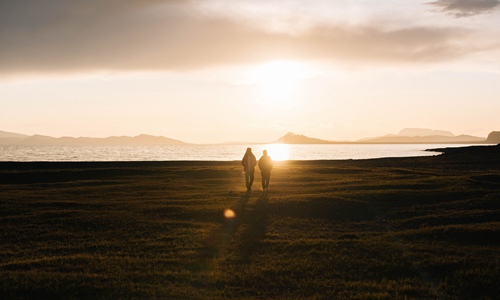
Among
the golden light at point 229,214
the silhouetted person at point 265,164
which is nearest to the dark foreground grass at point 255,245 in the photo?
the golden light at point 229,214

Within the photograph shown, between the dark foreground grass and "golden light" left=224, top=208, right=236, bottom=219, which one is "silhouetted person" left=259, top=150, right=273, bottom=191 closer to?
the dark foreground grass

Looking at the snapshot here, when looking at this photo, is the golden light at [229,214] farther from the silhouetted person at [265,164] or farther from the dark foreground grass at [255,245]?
the silhouetted person at [265,164]

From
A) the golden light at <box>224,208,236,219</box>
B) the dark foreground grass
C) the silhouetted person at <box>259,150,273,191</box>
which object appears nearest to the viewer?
the dark foreground grass

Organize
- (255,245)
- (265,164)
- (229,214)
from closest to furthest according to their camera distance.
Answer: (255,245)
(229,214)
(265,164)

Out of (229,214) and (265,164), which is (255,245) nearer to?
(229,214)

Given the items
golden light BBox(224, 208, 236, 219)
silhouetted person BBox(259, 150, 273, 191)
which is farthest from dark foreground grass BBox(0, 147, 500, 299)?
silhouetted person BBox(259, 150, 273, 191)

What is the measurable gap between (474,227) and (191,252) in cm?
1383

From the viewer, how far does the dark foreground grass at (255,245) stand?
1353 centimetres

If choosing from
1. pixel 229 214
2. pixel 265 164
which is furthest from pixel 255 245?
pixel 265 164

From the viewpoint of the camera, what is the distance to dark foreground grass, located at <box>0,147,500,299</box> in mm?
13531

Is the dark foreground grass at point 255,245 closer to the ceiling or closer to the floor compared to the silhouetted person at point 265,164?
closer to the floor

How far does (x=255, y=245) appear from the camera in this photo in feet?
61.5

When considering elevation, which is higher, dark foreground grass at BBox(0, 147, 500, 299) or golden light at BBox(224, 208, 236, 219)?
golden light at BBox(224, 208, 236, 219)

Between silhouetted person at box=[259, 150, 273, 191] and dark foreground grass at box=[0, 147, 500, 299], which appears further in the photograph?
silhouetted person at box=[259, 150, 273, 191]
